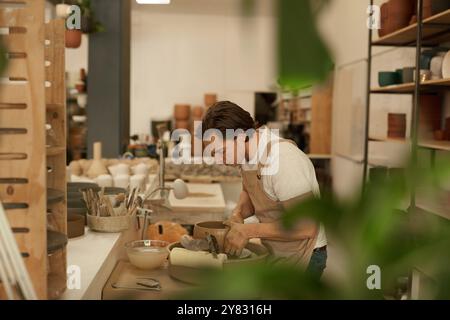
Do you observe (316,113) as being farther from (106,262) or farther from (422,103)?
(106,262)

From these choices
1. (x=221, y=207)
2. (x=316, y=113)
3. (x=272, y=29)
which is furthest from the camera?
(x=316, y=113)

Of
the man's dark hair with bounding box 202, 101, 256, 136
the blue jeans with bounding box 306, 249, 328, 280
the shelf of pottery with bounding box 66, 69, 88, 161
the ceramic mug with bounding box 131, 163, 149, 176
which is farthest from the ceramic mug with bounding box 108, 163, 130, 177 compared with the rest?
the shelf of pottery with bounding box 66, 69, 88, 161

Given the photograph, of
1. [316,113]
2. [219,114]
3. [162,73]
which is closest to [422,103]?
[219,114]

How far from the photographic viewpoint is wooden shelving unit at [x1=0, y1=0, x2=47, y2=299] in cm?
77

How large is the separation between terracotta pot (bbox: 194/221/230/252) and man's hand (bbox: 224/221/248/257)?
2 cm

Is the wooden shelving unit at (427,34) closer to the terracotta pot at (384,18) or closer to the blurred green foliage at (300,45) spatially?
the terracotta pot at (384,18)

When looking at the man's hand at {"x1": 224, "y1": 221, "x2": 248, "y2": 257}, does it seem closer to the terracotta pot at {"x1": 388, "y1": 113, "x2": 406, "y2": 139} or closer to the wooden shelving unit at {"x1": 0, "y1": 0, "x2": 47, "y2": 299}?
the wooden shelving unit at {"x1": 0, "y1": 0, "x2": 47, "y2": 299}

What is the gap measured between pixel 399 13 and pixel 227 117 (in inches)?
86.9

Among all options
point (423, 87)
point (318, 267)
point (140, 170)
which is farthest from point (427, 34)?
point (318, 267)

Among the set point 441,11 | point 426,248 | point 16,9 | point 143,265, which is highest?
point 441,11

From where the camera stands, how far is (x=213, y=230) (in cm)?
158

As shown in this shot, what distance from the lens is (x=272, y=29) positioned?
0.96 ft

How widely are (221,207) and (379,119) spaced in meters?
1.95

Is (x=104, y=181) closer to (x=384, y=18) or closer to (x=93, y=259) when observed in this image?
(x=93, y=259)
